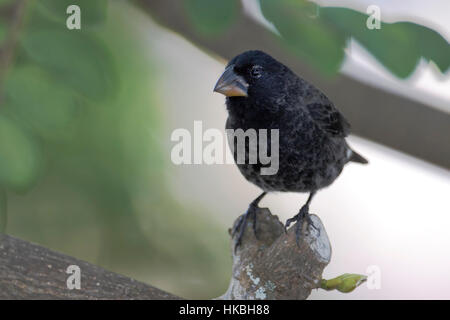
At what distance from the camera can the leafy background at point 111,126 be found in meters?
1.79

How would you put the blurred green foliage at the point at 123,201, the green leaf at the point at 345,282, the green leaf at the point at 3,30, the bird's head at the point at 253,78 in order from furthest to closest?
the blurred green foliage at the point at 123,201 → the bird's head at the point at 253,78 → the green leaf at the point at 3,30 → the green leaf at the point at 345,282

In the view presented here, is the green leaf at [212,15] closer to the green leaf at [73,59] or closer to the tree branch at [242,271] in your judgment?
the green leaf at [73,59]

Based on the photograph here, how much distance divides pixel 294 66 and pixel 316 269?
90 centimetres

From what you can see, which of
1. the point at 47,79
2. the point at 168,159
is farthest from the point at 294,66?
the point at 47,79

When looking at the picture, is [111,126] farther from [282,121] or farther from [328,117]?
[328,117]

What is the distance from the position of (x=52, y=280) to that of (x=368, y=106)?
119 centimetres

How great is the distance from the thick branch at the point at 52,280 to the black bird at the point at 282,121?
351 mm

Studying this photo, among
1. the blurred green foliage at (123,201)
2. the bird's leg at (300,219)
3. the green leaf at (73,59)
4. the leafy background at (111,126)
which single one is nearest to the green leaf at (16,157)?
the leafy background at (111,126)

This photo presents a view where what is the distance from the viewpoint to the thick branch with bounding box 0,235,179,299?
1908mm

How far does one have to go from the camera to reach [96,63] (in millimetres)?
1943

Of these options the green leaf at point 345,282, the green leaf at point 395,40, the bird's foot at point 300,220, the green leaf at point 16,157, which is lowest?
the green leaf at point 345,282

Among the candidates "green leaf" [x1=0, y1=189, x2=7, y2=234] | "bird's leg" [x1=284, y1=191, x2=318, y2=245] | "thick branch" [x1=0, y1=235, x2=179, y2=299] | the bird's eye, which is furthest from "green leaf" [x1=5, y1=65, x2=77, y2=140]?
"bird's leg" [x1=284, y1=191, x2=318, y2=245]

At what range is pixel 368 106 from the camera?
7.77ft
